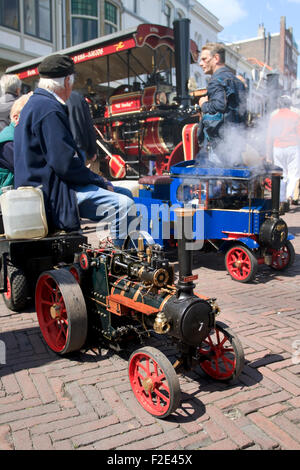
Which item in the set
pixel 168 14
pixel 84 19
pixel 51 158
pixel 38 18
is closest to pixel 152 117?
pixel 51 158

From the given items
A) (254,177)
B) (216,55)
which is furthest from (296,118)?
(254,177)

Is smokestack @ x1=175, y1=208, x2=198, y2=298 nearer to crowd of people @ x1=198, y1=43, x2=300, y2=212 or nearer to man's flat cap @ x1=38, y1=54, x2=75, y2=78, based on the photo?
man's flat cap @ x1=38, y1=54, x2=75, y2=78

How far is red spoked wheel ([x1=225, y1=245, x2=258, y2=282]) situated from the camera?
441 cm

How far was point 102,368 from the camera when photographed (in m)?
2.69

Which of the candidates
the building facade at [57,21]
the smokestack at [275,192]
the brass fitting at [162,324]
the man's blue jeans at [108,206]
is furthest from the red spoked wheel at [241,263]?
the building facade at [57,21]

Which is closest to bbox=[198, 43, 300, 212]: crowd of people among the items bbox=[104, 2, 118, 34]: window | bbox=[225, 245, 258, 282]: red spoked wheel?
bbox=[225, 245, 258, 282]: red spoked wheel

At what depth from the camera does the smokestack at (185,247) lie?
6.84 feet

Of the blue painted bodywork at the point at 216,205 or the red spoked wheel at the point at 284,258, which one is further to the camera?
the red spoked wheel at the point at 284,258

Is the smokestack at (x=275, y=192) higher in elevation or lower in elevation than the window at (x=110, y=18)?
lower

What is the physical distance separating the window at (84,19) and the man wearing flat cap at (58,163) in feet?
52.5

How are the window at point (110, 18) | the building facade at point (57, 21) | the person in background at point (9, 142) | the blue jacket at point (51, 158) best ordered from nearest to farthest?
1. the blue jacket at point (51, 158)
2. the person in background at point (9, 142)
3. the building facade at point (57, 21)
4. the window at point (110, 18)

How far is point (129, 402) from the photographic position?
91.4 inches

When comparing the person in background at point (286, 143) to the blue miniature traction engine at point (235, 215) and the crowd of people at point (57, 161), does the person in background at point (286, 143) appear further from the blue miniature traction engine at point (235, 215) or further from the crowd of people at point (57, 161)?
the crowd of people at point (57, 161)

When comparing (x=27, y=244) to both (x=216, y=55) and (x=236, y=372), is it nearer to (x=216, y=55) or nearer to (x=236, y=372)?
(x=236, y=372)
